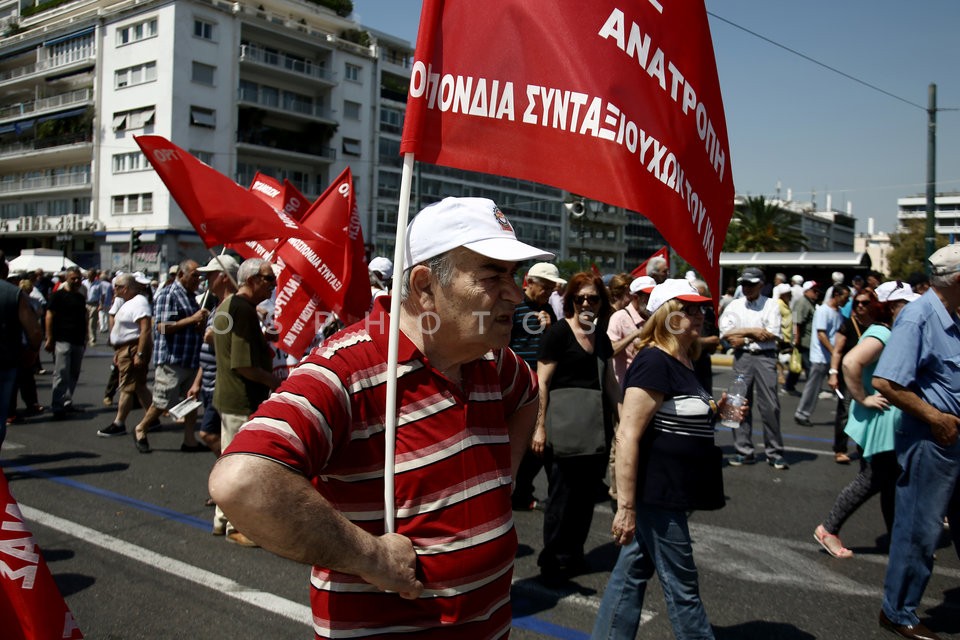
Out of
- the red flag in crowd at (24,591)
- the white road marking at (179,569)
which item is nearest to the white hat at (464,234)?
the red flag in crowd at (24,591)

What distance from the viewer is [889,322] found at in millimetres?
6035

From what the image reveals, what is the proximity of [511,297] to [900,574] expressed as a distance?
3.21m

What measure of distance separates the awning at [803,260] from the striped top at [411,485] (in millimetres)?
29017

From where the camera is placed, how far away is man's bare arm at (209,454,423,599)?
1.43 meters

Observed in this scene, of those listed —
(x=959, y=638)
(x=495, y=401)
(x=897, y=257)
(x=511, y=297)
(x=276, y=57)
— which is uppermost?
(x=276, y=57)

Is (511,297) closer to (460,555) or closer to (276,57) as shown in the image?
(460,555)

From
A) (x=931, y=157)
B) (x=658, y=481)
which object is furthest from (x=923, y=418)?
(x=931, y=157)

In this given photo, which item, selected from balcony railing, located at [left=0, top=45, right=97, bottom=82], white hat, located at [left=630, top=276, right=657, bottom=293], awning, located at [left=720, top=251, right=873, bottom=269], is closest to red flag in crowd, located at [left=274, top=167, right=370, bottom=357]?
white hat, located at [left=630, top=276, right=657, bottom=293]

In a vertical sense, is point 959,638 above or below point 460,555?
below

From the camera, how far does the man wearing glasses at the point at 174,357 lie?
8078mm

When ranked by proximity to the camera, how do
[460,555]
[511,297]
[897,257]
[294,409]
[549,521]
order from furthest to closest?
[897,257]
[549,521]
[511,297]
[460,555]
[294,409]

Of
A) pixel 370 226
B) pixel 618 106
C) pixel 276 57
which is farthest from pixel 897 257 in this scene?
pixel 618 106

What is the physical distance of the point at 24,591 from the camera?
2.14 m

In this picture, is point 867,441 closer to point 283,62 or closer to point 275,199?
point 275,199
